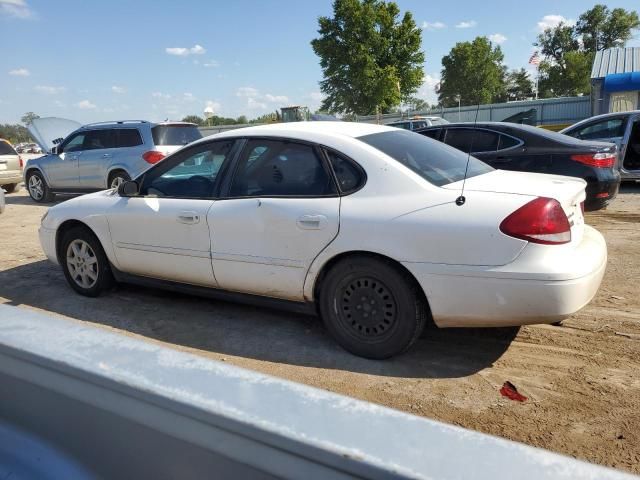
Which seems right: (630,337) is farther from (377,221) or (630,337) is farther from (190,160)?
(190,160)

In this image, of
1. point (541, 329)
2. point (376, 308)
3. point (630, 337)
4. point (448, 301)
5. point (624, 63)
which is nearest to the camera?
point (448, 301)

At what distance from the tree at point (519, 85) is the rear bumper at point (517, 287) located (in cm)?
7764

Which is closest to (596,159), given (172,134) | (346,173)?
(346,173)

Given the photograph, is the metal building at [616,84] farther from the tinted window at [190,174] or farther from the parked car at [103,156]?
the tinted window at [190,174]

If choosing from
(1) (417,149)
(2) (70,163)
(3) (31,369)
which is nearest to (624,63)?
(2) (70,163)

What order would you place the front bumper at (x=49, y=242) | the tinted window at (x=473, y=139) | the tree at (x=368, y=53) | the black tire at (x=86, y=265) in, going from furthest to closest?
the tree at (x=368, y=53) → the tinted window at (x=473, y=139) → the front bumper at (x=49, y=242) → the black tire at (x=86, y=265)

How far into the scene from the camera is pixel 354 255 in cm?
346

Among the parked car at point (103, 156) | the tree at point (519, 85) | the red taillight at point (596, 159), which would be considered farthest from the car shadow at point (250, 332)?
the tree at point (519, 85)

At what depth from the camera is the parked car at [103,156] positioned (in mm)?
10648

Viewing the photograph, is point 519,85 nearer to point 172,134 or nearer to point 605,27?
point 605,27

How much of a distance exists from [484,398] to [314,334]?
1397 mm

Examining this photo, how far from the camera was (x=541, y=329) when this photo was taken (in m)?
3.97

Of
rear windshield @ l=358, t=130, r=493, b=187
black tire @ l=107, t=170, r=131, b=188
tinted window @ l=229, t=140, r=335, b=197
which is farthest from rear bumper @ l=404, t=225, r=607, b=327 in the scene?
black tire @ l=107, t=170, r=131, b=188

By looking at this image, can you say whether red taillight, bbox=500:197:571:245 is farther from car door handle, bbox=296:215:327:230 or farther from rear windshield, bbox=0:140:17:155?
rear windshield, bbox=0:140:17:155
